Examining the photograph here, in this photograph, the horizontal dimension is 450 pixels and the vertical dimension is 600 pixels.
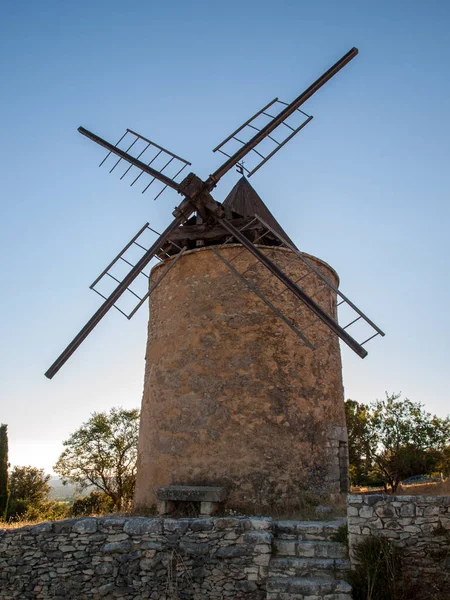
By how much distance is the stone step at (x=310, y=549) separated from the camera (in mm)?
5508

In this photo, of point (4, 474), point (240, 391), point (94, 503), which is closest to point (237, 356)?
point (240, 391)

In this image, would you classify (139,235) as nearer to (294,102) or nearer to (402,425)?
(294,102)

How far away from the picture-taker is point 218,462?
25.1 feet

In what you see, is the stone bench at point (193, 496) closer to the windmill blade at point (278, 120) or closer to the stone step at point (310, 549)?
the stone step at point (310, 549)

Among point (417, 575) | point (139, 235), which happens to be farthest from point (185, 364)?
point (417, 575)

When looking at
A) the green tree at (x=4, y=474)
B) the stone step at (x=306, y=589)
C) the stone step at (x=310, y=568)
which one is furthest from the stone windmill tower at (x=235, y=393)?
the green tree at (x=4, y=474)

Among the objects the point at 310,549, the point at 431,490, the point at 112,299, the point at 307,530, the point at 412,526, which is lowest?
the point at 310,549

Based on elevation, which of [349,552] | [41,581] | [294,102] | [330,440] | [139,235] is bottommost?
[41,581]

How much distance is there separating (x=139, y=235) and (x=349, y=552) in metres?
6.02

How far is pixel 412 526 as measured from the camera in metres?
5.11

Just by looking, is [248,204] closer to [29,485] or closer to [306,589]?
[306,589]

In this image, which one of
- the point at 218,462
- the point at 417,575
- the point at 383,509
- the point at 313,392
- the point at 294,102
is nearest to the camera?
the point at 417,575

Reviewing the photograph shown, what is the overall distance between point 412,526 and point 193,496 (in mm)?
3173

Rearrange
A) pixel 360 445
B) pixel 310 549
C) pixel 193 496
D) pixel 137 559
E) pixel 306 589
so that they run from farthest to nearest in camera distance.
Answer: pixel 360 445
pixel 193 496
pixel 137 559
pixel 310 549
pixel 306 589
